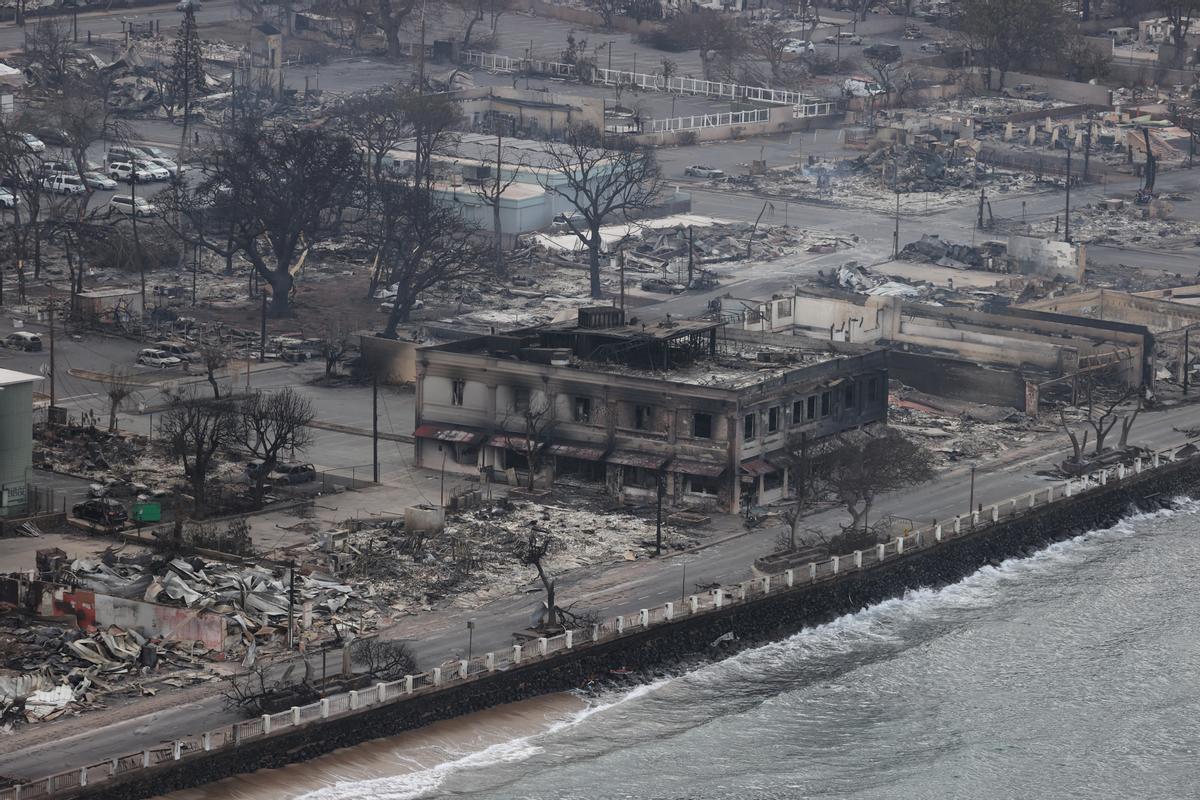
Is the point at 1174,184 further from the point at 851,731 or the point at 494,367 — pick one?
the point at 851,731

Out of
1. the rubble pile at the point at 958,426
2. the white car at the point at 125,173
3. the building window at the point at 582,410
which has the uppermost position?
the white car at the point at 125,173

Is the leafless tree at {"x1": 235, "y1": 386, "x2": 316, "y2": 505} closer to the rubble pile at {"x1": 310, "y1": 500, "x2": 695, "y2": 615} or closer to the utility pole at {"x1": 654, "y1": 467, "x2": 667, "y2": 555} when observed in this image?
the rubble pile at {"x1": 310, "y1": 500, "x2": 695, "y2": 615}

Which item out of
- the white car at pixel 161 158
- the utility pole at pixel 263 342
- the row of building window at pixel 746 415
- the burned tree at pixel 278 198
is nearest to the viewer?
the row of building window at pixel 746 415

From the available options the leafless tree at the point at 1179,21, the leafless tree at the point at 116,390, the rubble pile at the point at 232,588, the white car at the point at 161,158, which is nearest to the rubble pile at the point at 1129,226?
the leafless tree at the point at 1179,21

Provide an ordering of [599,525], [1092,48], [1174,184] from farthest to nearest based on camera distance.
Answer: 1. [1092,48]
2. [1174,184]
3. [599,525]

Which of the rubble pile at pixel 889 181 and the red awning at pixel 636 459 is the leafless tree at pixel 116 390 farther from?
the rubble pile at pixel 889 181

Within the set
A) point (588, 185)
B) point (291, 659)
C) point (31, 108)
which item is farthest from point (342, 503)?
point (31, 108)
